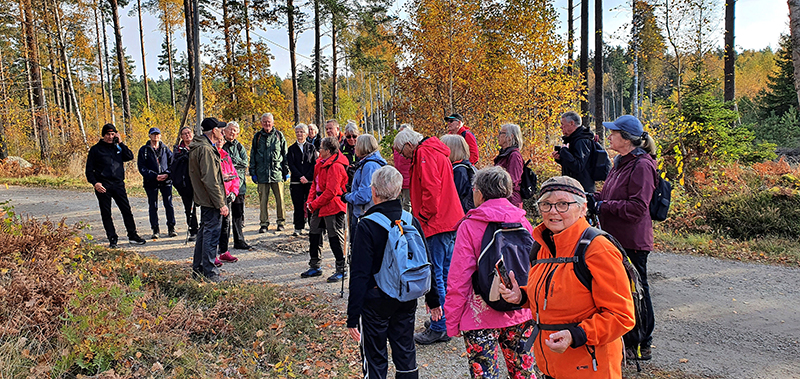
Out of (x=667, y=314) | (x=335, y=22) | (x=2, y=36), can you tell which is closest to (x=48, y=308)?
(x=667, y=314)

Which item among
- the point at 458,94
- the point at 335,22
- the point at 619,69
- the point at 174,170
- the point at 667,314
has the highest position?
the point at 619,69

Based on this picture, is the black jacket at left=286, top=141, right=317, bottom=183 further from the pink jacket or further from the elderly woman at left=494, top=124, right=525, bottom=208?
the pink jacket

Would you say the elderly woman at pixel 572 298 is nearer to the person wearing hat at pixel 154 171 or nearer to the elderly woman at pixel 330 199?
the elderly woman at pixel 330 199

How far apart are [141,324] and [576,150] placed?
189 inches

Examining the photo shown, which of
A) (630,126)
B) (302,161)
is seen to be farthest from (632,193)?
(302,161)

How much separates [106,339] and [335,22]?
67.2ft

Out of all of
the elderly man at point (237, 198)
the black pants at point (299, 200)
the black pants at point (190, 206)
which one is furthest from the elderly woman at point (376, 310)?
the black pants at point (299, 200)

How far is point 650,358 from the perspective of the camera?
411 centimetres

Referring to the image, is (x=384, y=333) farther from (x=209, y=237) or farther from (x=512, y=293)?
(x=209, y=237)

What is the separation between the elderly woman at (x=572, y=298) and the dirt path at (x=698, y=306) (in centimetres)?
202

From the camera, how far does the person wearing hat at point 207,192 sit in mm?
5844

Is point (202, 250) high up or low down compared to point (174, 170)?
down

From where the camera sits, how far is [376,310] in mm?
2908

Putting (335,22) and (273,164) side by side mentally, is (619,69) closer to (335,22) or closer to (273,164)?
(335,22)
